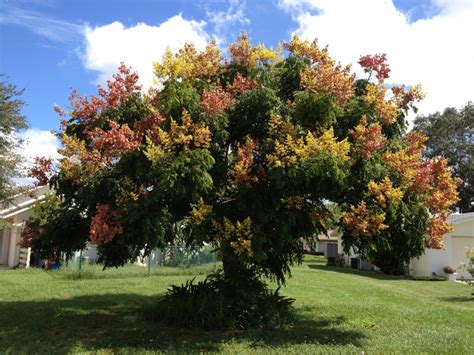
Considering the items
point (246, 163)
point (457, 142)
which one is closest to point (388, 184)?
point (246, 163)

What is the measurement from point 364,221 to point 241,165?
221 cm

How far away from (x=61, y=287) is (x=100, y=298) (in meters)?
3.11

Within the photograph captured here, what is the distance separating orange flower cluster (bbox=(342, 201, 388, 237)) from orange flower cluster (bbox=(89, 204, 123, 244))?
380 centimetres

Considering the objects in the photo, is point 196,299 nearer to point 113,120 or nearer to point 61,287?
point 113,120

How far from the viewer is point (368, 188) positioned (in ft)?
27.5

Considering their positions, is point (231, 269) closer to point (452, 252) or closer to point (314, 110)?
point (314, 110)

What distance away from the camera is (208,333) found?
9.05 metres

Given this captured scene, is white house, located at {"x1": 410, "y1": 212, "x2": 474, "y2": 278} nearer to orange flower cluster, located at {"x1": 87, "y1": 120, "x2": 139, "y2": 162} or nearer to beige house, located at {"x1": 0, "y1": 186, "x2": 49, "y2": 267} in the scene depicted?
beige house, located at {"x1": 0, "y1": 186, "x2": 49, "y2": 267}

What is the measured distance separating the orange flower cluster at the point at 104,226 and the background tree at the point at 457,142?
40185 millimetres

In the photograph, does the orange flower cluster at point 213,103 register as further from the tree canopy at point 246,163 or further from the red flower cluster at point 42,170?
the red flower cluster at point 42,170

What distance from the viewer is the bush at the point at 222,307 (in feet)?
30.8

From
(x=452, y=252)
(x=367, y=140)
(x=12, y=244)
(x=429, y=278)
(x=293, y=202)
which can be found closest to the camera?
(x=293, y=202)

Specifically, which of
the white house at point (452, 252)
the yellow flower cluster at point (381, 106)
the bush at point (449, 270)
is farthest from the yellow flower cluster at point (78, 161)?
the bush at point (449, 270)

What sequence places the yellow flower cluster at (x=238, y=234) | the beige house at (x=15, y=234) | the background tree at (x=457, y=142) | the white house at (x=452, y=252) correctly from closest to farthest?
1. the yellow flower cluster at (x=238, y=234)
2. the beige house at (x=15, y=234)
3. the white house at (x=452, y=252)
4. the background tree at (x=457, y=142)
